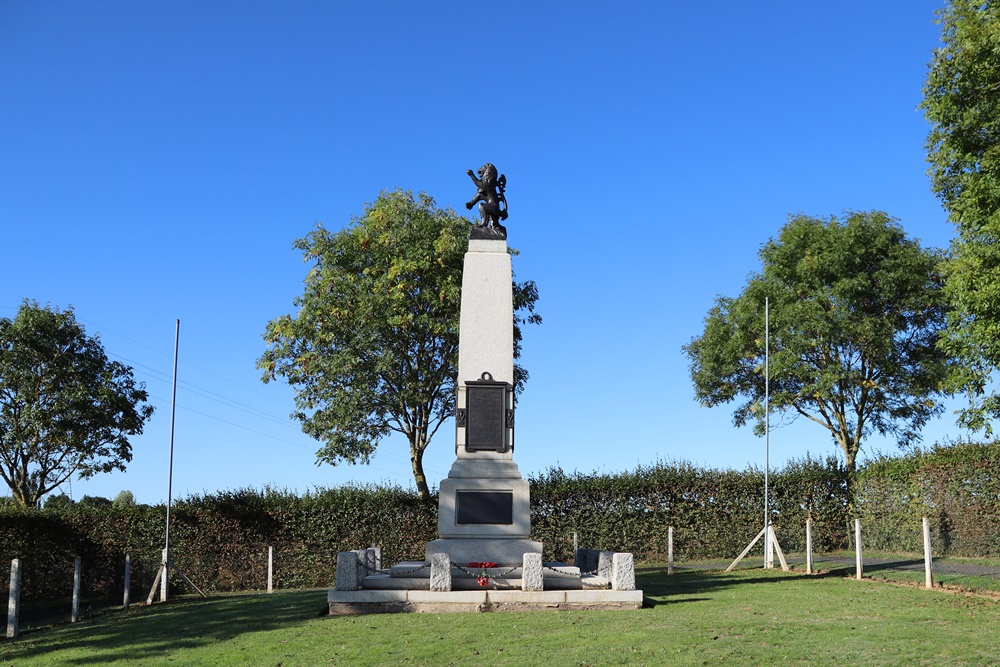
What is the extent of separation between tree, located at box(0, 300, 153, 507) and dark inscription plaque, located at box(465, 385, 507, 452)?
20.1m

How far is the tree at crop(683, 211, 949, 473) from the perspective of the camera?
1344 inches

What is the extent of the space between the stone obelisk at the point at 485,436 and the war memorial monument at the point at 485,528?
22 millimetres

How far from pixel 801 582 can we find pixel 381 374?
1664 cm

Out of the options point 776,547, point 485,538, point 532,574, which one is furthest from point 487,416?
point 776,547

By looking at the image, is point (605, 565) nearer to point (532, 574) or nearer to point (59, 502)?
point (532, 574)

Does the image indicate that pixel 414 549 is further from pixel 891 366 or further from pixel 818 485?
pixel 891 366

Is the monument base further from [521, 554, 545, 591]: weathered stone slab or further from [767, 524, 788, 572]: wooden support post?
[767, 524, 788, 572]: wooden support post

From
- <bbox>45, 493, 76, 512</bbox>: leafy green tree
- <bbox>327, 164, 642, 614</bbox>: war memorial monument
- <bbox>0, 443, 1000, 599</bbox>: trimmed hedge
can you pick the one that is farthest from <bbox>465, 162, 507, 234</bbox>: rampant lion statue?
<bbox>45, 493, 76, 512</bbox>: leafy green tree

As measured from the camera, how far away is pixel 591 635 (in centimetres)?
1340

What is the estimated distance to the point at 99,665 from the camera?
1330 centimetres

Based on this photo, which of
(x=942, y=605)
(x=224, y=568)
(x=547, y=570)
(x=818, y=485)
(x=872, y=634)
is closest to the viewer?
(x=872, y=634)

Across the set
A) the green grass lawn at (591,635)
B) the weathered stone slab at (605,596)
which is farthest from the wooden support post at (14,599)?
the weathered stone slab at (605,596)

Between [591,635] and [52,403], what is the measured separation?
90.7 ft

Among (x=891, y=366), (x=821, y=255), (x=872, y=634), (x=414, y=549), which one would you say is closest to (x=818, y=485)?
(x=891, y=366)
